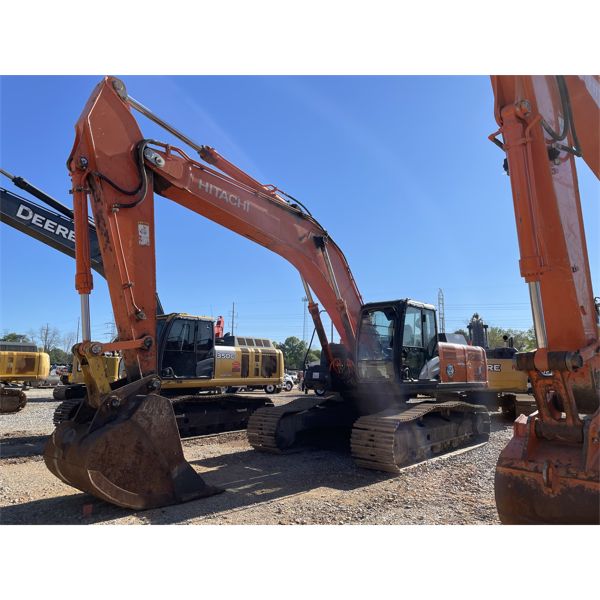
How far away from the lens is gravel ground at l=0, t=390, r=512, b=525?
5.17 m

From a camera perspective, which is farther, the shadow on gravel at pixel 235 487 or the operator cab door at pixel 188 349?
the operator cab door at pixel 188 349

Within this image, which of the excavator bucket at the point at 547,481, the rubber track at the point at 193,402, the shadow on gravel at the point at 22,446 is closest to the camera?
the excavator bucket at the point at 547,481

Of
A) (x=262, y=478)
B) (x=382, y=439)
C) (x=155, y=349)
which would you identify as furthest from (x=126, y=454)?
(x=382, y=439)

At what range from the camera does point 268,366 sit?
15711 millimetres

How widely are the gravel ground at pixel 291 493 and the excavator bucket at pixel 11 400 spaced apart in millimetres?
7076

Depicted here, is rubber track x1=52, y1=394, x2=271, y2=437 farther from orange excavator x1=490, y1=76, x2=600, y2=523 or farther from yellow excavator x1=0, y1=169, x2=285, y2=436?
orange excavator x1=490, y1=76, x2=600, y2=523

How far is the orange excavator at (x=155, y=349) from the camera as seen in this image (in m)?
5.22

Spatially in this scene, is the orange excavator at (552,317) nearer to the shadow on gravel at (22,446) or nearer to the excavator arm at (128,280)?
the excavator arm at (128,280)

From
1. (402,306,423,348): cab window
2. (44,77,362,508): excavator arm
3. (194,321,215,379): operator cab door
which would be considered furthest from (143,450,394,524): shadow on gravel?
(194,321,215,379): operator cab door

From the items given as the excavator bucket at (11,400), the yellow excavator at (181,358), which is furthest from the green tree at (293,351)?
the yellow excavator at (181,358)

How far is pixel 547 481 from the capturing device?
3.58m

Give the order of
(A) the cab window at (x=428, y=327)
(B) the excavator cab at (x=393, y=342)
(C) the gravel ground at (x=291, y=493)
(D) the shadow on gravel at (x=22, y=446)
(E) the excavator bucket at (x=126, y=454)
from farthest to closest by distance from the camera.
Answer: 1. (A) the cab window at (x=428, y=327)
2. (D) the shadow on gravel at (x=22, y=446)
3. (B) the excavator cab at (x=393, y=342)
4. (C) the gravel ground at (x=291, y=493)
5. (E) the excavator bucket at (x=126, y=454)

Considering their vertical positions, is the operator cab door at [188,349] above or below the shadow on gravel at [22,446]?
above

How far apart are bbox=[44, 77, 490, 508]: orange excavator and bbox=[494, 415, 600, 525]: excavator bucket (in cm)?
336
